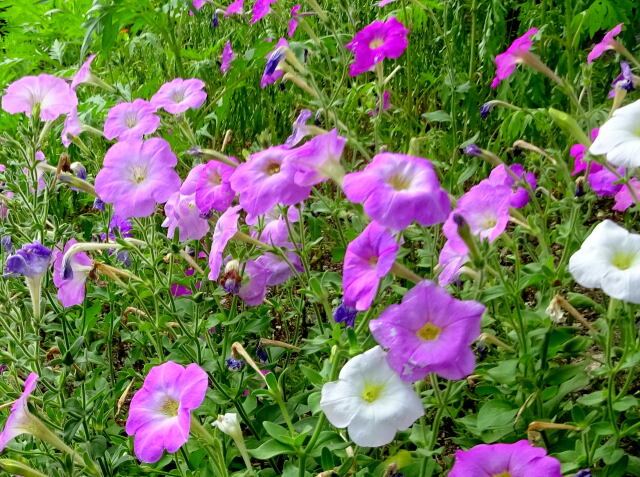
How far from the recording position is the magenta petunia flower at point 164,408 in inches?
48.4

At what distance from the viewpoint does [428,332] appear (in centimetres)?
101

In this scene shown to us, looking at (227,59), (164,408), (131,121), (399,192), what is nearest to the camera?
(399,192)

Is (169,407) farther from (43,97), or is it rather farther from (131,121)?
(43,97)

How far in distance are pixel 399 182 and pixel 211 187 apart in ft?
1.96

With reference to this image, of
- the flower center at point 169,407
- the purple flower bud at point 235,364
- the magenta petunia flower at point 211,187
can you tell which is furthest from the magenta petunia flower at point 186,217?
the flower center at point 169,407

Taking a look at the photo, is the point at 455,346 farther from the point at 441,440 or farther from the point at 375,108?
the point at 375,108

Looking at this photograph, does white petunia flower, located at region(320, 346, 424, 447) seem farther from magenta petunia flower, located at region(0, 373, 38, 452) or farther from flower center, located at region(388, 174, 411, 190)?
magenta petunia flower, located at region(0, 373, 38, 452)

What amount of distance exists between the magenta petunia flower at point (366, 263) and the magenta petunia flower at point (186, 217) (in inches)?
25.3

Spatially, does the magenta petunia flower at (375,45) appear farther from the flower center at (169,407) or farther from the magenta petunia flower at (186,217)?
the flower center at (169,407)

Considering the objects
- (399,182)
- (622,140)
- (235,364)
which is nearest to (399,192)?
(399,182)

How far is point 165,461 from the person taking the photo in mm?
1580

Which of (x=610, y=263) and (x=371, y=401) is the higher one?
(x=610, y=263)

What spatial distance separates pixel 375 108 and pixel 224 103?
834 millimetres

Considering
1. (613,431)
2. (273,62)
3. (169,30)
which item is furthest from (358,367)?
(169,30)
